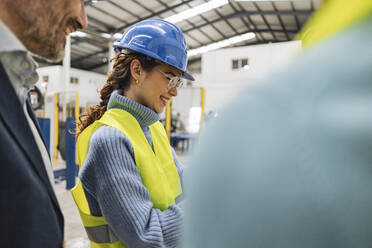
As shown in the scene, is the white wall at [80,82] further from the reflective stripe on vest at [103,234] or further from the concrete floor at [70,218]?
the reflective stripe on vest at [103,234]


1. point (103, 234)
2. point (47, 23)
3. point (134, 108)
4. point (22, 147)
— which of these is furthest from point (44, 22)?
point (103, 234)

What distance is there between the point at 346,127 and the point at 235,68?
1088 centimetres

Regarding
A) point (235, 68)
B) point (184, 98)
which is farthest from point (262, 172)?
point (235, 68)

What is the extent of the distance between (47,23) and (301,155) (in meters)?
0.89

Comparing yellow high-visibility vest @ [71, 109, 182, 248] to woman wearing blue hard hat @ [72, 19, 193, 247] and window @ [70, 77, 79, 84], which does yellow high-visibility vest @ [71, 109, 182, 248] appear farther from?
window @ [70, 77, 79, 84]

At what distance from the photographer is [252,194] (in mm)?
295

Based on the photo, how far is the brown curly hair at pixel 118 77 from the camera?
4.42 ft

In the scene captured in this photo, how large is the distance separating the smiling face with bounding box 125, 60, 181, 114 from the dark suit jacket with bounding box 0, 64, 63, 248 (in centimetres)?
66

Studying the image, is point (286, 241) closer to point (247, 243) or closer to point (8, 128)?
point (247, 243)

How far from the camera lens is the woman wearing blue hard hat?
3.28 feet

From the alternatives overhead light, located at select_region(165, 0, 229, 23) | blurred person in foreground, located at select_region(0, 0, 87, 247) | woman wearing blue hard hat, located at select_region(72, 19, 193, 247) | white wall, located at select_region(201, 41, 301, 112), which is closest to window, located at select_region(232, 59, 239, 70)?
white wall, located at select_region(201, 41, 301, 112)

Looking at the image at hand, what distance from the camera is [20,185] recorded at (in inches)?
26.7

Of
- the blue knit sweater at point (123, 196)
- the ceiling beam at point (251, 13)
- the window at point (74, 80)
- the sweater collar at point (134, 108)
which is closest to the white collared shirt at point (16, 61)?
the blue knit sweater at point (123, 196)

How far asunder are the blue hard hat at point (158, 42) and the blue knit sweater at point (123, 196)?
0.44 m
